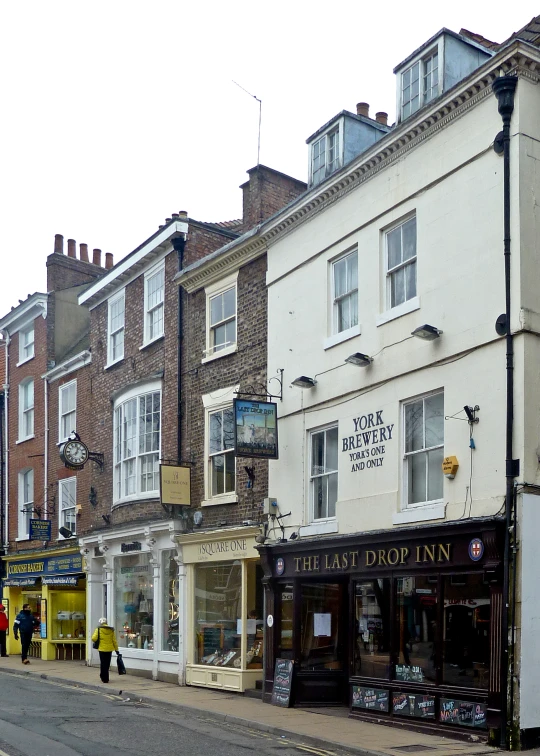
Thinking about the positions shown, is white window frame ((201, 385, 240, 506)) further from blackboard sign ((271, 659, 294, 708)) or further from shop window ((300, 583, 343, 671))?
blackboard sign ((271, 659, 294, 708))

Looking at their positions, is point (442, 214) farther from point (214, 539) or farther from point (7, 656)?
point (7, 656)

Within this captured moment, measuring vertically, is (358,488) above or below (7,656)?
above

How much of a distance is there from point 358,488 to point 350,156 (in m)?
6.10

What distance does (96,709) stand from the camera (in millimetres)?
15828

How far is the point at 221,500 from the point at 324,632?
383 centimetres

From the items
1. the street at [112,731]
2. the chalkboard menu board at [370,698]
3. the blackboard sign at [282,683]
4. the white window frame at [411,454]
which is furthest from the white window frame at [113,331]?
the chalkboard menu board at [370,698]

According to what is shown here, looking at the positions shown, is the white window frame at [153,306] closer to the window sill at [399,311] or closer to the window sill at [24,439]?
the window sill at [399,311]

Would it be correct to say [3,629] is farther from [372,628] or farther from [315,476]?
[372,628]

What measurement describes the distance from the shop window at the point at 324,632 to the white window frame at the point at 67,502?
1176cm

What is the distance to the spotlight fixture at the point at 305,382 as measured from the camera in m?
16.9

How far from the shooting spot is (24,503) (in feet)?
101

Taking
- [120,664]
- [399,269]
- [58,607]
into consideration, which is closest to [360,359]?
[399,269]

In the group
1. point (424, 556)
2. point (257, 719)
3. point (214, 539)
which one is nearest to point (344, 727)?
point (257, 719)

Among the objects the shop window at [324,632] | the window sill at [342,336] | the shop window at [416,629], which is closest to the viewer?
the shop window at [416,629]
